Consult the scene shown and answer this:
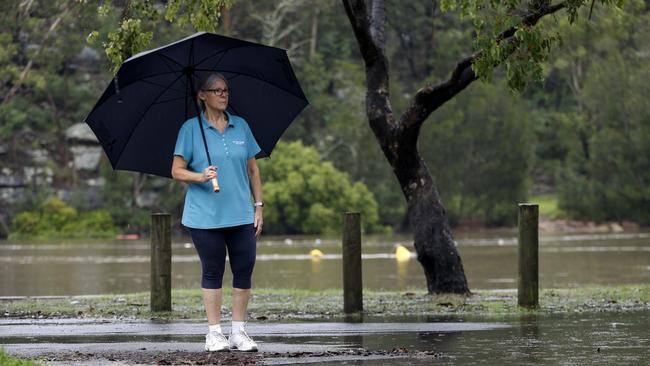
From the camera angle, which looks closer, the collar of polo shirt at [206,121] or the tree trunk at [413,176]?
the collar of polo shirt at [206,121]

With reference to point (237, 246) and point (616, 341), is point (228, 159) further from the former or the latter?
point (616, 341)

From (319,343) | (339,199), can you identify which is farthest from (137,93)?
(339,199)

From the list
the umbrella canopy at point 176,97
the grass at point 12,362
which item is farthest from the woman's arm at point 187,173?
the grass at point 12,362

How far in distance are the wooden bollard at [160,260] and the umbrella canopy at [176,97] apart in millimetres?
3586

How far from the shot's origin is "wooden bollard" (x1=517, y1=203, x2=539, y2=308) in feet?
53.4

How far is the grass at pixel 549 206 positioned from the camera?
248ft

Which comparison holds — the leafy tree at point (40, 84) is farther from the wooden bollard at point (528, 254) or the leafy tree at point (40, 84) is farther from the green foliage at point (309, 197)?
the wooden bollard at point (528, 254)

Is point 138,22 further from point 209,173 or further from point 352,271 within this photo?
point 209,173

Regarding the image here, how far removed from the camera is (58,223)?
69750 millimetres

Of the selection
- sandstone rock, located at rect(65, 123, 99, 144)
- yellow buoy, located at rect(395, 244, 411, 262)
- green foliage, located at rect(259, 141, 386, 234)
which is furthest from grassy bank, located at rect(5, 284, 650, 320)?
sandstone rock, located at rect(65, 123, 99, 144)

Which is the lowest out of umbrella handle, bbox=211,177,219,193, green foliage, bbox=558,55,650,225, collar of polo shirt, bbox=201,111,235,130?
umbrella handle, bbox=211,177,219,193

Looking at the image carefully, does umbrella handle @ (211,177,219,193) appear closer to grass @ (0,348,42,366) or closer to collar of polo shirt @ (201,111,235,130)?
collar of polo shirt @ (201,111,235,130)

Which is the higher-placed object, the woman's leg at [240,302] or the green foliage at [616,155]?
the green foliage at [616,155]

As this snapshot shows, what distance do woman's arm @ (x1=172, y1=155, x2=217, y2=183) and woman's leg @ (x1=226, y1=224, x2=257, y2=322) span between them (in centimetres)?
51
